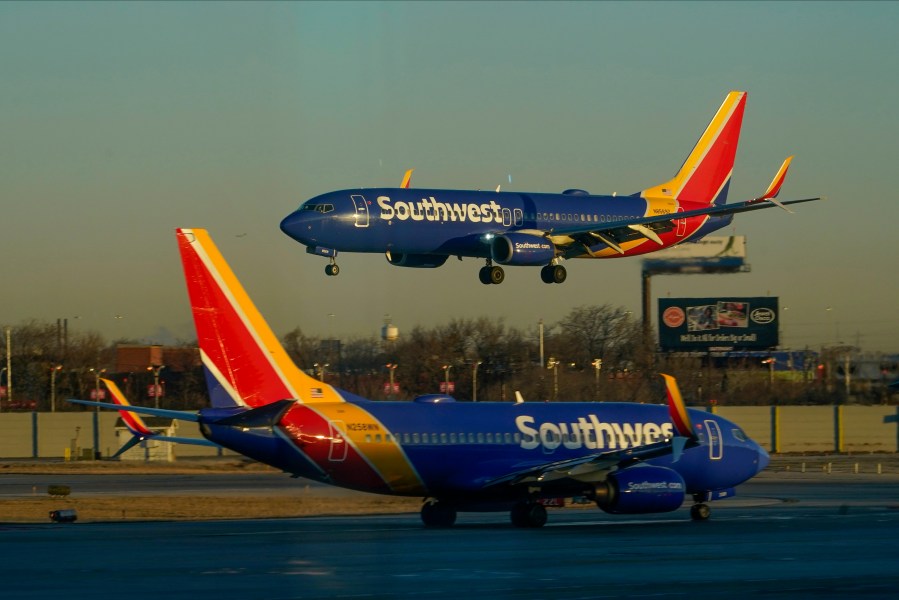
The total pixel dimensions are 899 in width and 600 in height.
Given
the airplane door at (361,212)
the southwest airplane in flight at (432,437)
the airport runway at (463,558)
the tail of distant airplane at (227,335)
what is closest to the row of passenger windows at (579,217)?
the airplane door at (361,212)

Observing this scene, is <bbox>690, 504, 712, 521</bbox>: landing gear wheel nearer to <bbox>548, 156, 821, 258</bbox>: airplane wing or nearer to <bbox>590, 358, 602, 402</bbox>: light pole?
<bbox>548, 156, 821, 258</bbox>: airplane wing

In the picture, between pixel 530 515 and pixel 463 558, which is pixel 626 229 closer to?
pixel 530 515

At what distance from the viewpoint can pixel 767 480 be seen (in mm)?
58188

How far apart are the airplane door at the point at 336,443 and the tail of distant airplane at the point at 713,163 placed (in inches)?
1084

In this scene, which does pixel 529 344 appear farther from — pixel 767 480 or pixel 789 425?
pixel 767 480

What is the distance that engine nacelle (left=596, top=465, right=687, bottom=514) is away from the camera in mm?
32344

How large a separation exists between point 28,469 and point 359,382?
78.4 feet

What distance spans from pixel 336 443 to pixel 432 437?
2835mm

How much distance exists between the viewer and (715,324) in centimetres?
12400

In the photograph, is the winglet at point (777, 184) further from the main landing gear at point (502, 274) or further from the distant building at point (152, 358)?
the distant building at point (152, 358)

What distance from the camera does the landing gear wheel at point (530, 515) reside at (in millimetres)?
33094

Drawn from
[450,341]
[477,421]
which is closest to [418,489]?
[477,421]

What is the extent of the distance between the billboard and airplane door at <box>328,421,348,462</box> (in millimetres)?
94482

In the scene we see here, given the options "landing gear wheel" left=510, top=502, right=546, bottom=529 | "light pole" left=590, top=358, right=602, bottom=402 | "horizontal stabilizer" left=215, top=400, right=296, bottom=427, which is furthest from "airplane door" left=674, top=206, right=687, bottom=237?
"light pole" left=590, top=358, right=602, bottom=402
